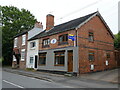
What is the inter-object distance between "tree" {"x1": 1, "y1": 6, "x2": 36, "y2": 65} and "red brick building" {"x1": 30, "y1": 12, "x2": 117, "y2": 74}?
16185 millimetres

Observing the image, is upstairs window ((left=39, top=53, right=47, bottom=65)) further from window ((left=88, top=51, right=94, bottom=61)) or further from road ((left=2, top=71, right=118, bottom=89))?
road ((left=2, top=71, right=118, bottom=89))

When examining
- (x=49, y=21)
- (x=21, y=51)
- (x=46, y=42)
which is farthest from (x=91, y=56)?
(x=21, y=51)

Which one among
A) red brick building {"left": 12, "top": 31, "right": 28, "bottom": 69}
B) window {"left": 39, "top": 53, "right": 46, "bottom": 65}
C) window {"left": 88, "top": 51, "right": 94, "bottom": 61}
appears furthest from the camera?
red brick building {"left": 12, "top": 31, "right": 28, "bottom": 69}

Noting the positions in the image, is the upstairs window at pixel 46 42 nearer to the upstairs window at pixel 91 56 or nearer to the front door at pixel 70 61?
the front door at pixel 70 61

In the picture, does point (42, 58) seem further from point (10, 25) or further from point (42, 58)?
point (10, 25)

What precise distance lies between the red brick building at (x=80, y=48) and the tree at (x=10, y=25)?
16185 mm

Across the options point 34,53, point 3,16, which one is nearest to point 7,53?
point 3,16

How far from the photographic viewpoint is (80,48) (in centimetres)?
1603

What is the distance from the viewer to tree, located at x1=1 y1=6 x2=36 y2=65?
111 ft

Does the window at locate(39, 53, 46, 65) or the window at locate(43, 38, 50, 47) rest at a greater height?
the window at locate(43, 38, 50, 47)

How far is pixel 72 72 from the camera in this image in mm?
15469

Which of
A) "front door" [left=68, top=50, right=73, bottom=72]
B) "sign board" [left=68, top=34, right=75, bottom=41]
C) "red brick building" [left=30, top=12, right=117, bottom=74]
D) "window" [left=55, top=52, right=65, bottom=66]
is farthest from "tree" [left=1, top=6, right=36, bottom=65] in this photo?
"sign board" [left=68, top=34, right=75, bottom=41]

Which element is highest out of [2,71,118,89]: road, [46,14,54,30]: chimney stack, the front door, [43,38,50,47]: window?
[46,14,54,30]: chimney stack

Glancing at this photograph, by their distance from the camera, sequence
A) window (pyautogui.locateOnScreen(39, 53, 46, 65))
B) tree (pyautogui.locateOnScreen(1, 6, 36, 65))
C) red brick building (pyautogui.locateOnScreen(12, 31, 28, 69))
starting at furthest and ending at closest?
tree (pyautogui.locateOnScreen(1, 6, 36, 65)), red brick building (pyautogui.locateOnScreen(12, 31, 28, 69)), window (pyautogui.locateOnScreen(39, 53, 46, 65))
